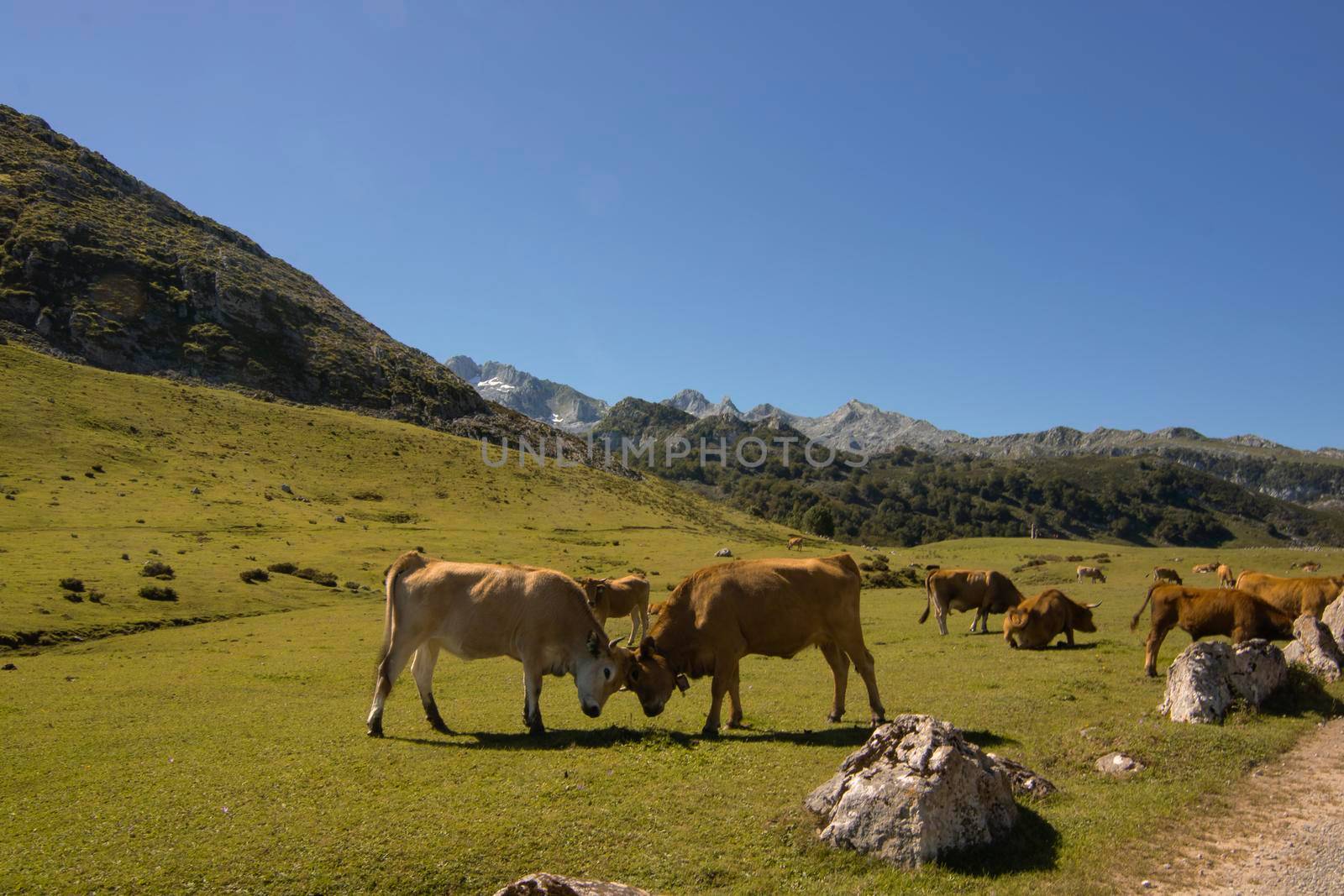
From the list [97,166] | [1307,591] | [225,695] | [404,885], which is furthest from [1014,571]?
[97,166]

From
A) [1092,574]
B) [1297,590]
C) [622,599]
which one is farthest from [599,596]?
[1092,574]

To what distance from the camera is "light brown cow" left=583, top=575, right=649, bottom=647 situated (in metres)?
25.1

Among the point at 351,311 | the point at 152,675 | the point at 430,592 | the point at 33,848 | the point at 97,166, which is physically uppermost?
the point at 97,166

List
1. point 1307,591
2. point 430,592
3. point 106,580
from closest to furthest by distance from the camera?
point 430,592, point 1307,591, point 106,580

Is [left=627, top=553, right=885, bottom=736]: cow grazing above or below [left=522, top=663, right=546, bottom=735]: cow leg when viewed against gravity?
above

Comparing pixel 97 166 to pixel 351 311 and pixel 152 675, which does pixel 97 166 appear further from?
pixel 152 675

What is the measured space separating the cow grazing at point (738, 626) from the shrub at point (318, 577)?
31068 mm

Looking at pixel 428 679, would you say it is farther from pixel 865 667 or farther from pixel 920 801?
pixel 920 801

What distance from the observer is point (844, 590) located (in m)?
13.1

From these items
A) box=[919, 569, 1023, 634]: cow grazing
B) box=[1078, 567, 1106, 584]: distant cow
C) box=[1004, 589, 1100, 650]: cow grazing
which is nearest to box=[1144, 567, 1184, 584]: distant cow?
box=[1078, 567, 1106, 584]: distant cow

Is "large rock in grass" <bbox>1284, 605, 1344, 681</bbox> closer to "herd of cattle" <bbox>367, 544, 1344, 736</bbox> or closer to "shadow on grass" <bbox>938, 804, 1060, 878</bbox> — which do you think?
"herd of cattle" <bbox>367, 544, 1344, 736</bbox>

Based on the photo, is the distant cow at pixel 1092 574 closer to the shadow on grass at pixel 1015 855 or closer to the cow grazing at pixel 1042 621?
the cow grazing at pixel 1042 621

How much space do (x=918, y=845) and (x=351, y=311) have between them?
176m

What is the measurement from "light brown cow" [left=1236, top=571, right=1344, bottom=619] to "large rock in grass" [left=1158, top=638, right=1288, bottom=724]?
7.83 m
